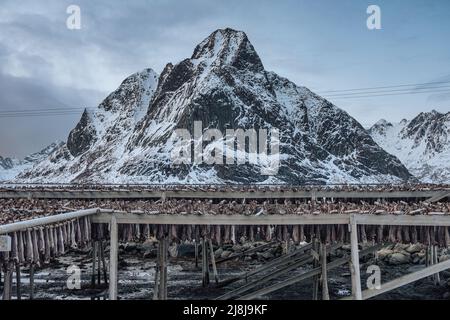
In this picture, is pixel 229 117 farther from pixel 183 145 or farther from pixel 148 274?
pixel 148 274

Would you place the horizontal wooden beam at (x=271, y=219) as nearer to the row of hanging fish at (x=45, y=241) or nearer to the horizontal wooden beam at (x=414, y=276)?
the row of hanging fish at (x=45, y=241)

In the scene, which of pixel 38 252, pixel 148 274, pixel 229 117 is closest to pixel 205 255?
pixel 148 274

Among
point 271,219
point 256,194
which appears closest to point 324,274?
point 271,219

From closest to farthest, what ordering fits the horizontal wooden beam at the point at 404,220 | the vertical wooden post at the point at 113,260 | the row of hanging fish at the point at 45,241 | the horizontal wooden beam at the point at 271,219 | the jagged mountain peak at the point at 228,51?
1. the row of hanging fish at the point at 45,241
2. the horizontal wooden beam at the point at 404,220
3. the horizontal wooden beam at the point at 271,219
4. the vertical wooden post at the point at 113,260
5. the jagged mountain peak at the point at 228,51

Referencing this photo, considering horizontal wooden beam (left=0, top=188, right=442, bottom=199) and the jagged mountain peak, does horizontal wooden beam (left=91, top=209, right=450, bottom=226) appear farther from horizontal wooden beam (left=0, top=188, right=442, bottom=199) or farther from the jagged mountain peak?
the jagged mountain peak

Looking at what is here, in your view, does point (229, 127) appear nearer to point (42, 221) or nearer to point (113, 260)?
point (113, 260)

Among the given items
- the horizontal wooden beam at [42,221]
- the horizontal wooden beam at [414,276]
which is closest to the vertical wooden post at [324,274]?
the horizontal wooden beam at [414,276]
